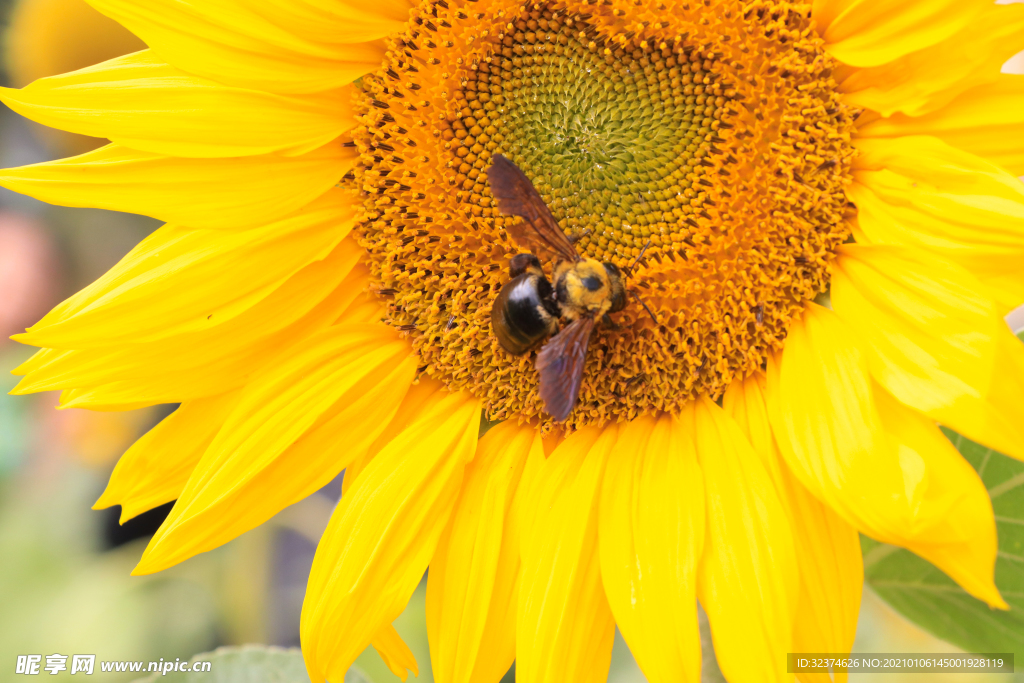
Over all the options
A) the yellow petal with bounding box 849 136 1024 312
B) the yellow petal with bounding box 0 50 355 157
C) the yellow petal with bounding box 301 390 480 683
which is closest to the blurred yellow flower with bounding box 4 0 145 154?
the yellow petal with bounding box 0 50 355 157

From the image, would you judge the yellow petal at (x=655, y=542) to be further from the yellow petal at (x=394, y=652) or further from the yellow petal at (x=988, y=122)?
the yellow petal at (x=988, y=122)

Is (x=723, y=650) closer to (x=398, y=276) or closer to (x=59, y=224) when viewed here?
(x=398, y=276)

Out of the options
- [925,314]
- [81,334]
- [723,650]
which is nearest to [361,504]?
[81,334]

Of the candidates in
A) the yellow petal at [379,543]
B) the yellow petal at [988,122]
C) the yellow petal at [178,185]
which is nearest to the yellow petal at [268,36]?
Answer: the yellow petal at [178,185]

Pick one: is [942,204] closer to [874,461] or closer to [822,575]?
[874,461]

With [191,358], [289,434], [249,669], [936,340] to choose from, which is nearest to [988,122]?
[936,340]

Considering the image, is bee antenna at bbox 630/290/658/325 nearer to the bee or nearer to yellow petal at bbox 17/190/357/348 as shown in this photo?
the bee
